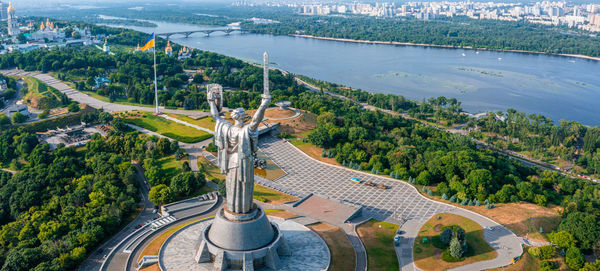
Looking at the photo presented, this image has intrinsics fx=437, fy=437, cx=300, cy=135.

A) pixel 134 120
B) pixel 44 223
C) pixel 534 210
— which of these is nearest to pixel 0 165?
pixel 134 120

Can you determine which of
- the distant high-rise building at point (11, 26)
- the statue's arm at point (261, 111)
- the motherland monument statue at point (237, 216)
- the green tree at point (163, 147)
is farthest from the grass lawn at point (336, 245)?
the distant high-rise building at point (11, 26)

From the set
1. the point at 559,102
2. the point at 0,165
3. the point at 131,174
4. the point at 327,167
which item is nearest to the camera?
the point at 131,174

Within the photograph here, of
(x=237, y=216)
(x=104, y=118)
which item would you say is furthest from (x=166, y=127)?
(x=237, y=216)

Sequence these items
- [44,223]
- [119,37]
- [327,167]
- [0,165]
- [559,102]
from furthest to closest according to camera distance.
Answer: [119,37], [559,102], [0,165], [327,167], [44,223]

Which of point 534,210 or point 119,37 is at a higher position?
point 119,37

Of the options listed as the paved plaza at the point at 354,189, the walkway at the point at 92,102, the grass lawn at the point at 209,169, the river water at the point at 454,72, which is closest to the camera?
the paved plaza at the point at 354,189

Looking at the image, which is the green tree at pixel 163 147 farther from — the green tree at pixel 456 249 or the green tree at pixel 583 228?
the green tree at pixel 583 228

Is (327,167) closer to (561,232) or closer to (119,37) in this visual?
(561,232)

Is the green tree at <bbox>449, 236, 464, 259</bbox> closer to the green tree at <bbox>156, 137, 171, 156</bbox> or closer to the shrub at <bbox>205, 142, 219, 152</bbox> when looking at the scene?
the shrub at <bbox>205, 142, 219, 152</bbox>
